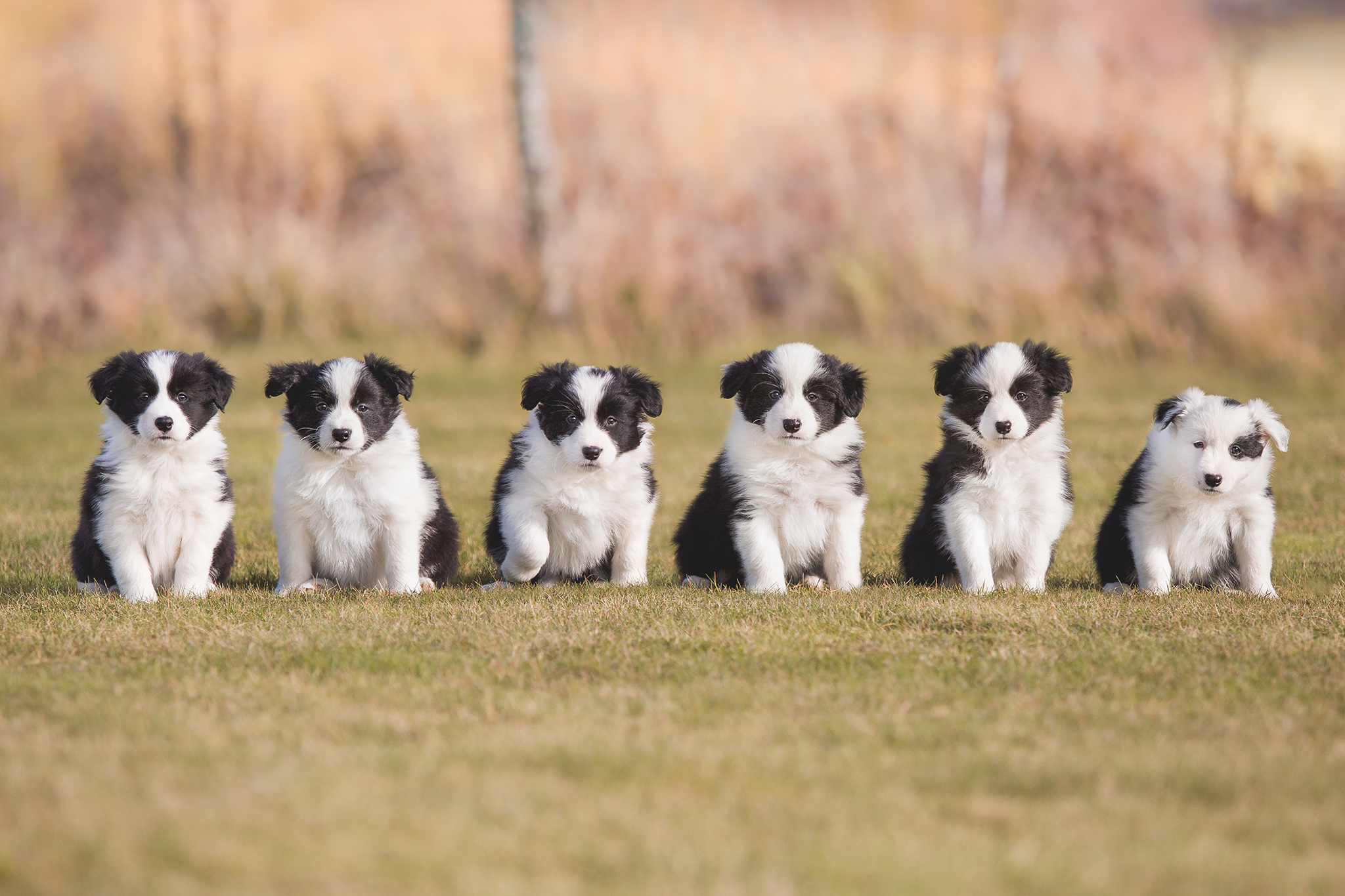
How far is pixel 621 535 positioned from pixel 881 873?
3.30m

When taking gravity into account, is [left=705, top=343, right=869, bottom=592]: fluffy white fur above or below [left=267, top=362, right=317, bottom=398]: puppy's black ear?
below

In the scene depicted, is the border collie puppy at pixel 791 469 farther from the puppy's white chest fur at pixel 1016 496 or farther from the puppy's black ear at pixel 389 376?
the puppy's black ear at pixel 389 376

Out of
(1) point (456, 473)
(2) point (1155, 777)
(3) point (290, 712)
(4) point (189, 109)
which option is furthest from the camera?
(4) point (189, 109)

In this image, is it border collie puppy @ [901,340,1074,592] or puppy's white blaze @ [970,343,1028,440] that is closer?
puppy's white blaze @ [970,343,1028,440]

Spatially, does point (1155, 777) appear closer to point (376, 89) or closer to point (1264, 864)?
point (1264, 864)

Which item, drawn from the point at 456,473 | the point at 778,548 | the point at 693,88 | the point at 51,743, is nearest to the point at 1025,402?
the point at 778,548

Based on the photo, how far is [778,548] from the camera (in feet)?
20.6

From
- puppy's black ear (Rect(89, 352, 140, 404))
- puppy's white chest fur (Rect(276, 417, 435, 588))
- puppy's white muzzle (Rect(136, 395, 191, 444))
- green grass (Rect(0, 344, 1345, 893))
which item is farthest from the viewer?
puppy's white chest fur (Rect(276, 417, 435, 588))

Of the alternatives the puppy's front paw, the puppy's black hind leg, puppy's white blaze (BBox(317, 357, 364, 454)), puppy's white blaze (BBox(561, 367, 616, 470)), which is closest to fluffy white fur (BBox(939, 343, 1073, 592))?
puppy's white blaze (BBox(561, 367, 616, 470))

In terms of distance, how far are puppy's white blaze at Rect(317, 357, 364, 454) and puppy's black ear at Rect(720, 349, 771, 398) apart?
5.16 feet

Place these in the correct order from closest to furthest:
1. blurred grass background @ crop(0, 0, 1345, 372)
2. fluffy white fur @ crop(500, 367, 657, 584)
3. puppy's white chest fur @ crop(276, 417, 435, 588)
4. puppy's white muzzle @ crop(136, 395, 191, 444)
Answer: puppy's white muzzle @ crop(136, 395, 191, 444)
puppy's white chest fur @ crop(276, 417, 435, 588)
fluffy white fur @ crop(500, 367, 657, 584)
blurred grass background @ crop(0, 0, 1345, 372)

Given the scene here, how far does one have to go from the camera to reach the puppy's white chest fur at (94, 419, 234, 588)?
5945mm

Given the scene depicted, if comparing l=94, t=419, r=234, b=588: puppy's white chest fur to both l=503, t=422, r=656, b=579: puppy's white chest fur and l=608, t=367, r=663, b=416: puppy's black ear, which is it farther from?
l=608, t=367, r=663, b=416: puppy's black ear

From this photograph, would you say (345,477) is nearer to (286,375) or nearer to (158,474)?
(286,375)
